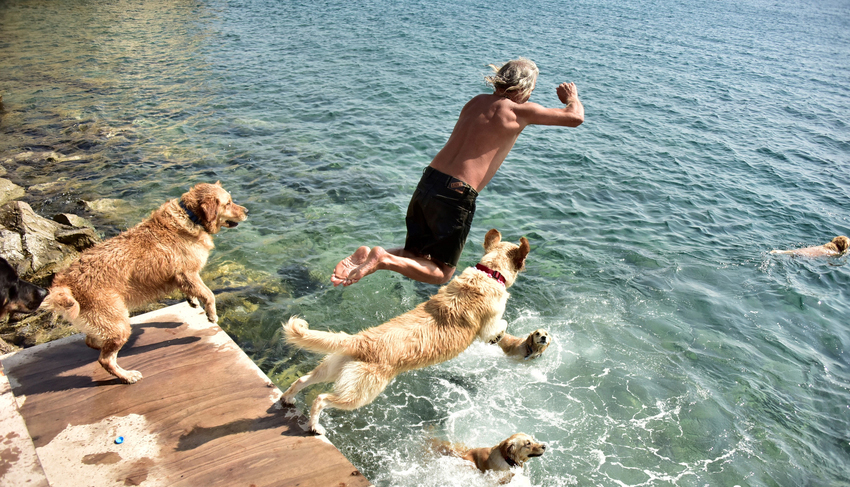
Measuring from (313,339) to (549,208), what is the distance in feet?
25.0

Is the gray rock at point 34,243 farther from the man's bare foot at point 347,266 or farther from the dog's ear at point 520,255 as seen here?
the dog's ear at point 520,255

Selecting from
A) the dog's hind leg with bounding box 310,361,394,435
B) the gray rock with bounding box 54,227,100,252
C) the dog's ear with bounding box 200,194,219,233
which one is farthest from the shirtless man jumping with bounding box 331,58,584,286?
the gray rock with bounding box 54,227,100,252

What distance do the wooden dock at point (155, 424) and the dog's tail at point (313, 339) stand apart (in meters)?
0.65

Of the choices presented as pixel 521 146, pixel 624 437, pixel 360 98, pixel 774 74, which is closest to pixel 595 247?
pixel 624 437

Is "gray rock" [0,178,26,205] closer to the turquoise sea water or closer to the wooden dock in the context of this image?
the turquoise sea water

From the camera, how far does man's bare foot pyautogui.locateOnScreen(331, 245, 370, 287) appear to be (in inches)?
185

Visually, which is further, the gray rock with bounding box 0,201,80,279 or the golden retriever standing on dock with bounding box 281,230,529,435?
the gray rock with bounding box 0,201,80,279

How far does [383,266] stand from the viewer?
489cm

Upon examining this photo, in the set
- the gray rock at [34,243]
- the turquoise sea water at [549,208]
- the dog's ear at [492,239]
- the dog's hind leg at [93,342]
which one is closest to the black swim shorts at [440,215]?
the dog's ear at [492,239]

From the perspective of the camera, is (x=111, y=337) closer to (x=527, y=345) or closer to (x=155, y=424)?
(x=155, y=424)

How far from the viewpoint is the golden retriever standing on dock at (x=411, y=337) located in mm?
4184

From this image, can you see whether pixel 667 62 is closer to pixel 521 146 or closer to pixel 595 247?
pixel 521 146

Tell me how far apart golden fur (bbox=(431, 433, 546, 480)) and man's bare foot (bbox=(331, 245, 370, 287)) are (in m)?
2.00

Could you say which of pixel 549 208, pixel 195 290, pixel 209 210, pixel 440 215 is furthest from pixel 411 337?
pixel 549 208
